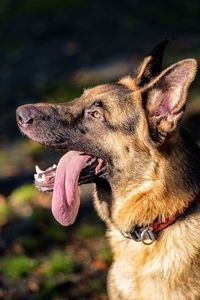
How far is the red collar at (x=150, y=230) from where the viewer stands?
559 cm

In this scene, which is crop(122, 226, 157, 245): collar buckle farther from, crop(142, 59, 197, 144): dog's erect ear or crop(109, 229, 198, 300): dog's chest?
crop(142, 59, 197, 144): dog's erect ear

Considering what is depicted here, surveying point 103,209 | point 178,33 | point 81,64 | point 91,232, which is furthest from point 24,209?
point 178,33

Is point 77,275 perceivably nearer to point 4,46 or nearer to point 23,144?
point 23,144

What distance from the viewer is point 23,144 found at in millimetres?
12453

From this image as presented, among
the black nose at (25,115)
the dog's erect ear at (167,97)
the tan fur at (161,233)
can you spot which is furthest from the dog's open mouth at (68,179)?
the dog's erect ear at (167,97)

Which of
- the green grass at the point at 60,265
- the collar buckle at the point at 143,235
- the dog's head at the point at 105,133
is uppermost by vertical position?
the dog's head at the point at 105,133

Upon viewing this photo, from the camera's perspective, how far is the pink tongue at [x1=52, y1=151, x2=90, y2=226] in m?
5.77

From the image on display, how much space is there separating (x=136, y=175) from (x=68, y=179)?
56 cm

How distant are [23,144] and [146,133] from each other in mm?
7055

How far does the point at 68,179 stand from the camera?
578cm

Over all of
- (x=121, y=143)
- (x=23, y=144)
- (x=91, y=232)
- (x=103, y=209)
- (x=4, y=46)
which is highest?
(x=121, y=143)

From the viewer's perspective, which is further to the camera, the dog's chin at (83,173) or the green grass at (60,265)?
the green grass at (60,265)

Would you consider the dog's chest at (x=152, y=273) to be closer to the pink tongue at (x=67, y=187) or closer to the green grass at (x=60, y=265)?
the pink tongue at (x=67, y=187)

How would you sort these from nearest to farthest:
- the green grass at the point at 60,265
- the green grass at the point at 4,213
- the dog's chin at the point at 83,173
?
the dog's chin at the point at 83,173 → the green grass at the point at 60,265 → the green grass at the point at 4,213
